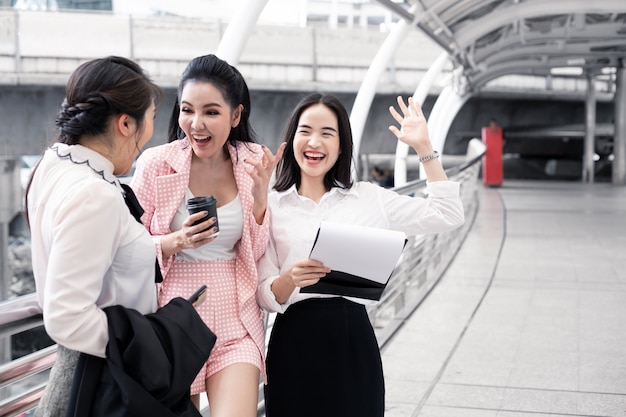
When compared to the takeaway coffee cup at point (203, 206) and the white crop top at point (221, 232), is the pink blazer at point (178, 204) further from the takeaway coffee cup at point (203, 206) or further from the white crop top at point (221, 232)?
the takeaway coffee cup at point (203, 206)

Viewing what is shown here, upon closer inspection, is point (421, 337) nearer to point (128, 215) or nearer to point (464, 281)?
point (464, 281)

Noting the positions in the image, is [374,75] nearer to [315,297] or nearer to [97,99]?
[315,297]

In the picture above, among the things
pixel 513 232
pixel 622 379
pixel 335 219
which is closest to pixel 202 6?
pixel 513 232

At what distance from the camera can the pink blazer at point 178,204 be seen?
101 inches

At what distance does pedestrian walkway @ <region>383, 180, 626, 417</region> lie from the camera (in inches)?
178

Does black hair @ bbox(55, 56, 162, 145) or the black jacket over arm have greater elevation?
black hair @ bbox(55, 56, 162, 145)

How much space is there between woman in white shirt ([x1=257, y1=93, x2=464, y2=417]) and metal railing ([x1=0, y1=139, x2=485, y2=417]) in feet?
2.25

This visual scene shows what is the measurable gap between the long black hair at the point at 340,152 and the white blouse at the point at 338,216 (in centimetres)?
5

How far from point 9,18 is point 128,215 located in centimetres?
1501

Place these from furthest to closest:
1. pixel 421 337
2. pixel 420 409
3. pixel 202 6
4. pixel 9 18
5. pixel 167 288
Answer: pixel 202 6 → pixel 9 18 → pixel 421 337 → pixel 420 409 → pixel 167 288

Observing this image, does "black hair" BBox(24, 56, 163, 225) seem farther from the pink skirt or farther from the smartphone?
the pink skirt

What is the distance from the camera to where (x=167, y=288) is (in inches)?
99.9

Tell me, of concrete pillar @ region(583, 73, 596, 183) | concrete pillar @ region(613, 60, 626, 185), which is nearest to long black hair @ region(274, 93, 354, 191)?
concrete pillar @ region(613, 60, 626, 185)

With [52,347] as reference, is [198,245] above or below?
above
